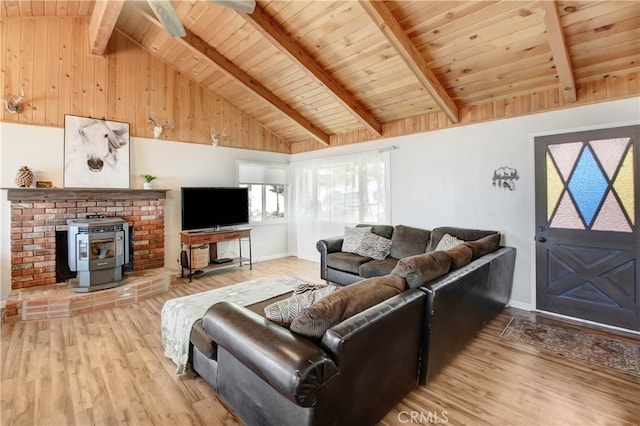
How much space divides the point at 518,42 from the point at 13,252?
6.23 metres

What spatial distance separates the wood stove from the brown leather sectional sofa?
243 cm

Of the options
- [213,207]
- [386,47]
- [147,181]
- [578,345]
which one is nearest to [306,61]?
[386,47]

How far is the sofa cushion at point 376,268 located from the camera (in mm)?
3723

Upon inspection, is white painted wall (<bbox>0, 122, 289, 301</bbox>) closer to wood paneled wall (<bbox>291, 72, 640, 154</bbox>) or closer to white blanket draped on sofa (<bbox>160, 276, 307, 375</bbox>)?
wood paneled wall (<bbox>291, 72, 640, 154</bbox>)

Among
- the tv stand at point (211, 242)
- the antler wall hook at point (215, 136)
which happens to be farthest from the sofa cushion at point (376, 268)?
the antler wall hook at point (215, 136)

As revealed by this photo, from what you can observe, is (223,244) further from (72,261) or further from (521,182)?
(521,182)

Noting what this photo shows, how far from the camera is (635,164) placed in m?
2.92

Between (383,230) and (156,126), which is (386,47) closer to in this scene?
(383,230)

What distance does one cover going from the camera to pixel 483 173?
12.8 ft

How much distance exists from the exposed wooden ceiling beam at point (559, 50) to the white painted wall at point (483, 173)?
0.29m

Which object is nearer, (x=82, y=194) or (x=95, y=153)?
(x=82, y=194)

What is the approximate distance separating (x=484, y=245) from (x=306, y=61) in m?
3.04

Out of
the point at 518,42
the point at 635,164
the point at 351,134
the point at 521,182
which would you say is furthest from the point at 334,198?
the point at 635,164

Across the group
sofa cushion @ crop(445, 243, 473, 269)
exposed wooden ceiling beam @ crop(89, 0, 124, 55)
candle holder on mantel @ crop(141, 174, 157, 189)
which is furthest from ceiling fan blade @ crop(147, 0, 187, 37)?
sofa cushion @ crop(445, 243, 473, 269)
